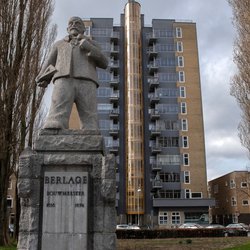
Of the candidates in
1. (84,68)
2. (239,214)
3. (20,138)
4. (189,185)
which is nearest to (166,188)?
(189,185)

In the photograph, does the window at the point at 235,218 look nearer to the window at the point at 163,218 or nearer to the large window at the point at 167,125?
the window at the point at 163,218

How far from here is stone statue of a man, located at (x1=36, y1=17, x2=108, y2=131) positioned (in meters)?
8.62

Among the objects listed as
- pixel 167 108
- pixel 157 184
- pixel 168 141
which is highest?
pixel 167 108

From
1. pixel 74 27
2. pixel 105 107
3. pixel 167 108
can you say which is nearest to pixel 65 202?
pixel 74 27

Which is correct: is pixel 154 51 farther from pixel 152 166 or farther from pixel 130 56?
pixel 152 166

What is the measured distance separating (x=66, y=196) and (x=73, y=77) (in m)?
2.66

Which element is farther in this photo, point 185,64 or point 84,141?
point 185,64

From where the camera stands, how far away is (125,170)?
192ft

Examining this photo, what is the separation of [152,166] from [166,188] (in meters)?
3.77

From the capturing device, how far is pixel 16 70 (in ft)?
62.4

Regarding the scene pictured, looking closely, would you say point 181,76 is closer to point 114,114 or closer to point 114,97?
point 114,97

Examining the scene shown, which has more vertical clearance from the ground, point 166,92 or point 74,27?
point 166,92

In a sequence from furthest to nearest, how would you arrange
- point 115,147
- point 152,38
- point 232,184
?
point 232,184, point 152,38, point 115,147

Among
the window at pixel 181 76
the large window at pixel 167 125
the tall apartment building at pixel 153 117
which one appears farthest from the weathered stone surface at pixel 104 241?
the window at pixel 181 76
